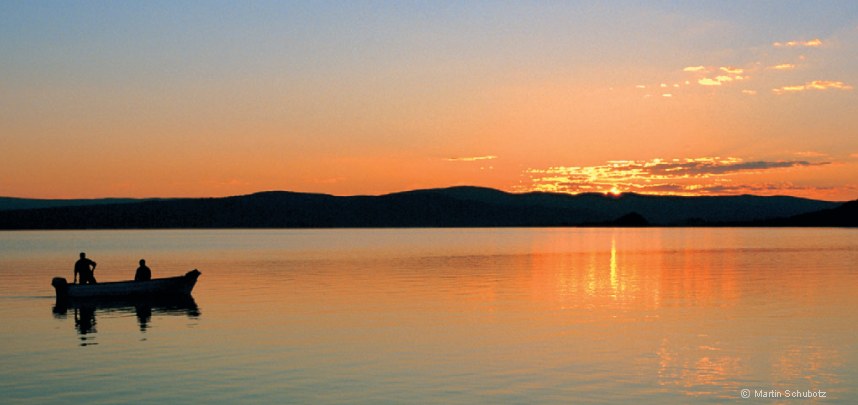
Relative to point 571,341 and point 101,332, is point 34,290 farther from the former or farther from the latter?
point 571,341

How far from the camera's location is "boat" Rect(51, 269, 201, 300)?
47062mm

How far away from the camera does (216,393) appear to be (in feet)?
73.4

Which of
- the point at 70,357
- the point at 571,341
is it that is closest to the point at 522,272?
the point at 571,341

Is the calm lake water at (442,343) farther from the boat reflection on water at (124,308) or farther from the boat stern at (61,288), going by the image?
the boat stern at (61,288)

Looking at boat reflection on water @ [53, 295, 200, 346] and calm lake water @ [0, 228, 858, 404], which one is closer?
calm lake water @ [0, 228, 858, 404]

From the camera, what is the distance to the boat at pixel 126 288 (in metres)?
47.1

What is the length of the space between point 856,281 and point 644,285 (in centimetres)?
1383

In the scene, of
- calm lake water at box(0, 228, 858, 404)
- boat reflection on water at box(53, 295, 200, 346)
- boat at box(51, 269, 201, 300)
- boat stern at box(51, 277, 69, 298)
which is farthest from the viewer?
boat at box(51, 269, 201, 300)

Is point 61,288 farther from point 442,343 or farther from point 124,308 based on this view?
point 442,343

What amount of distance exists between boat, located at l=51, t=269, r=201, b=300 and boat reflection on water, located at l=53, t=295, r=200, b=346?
27cm

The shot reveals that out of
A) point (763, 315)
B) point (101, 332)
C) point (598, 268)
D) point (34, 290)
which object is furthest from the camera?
point (598, 268)

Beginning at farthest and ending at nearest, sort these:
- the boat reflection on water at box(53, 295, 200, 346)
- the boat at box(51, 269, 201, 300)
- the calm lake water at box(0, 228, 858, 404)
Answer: the boat at box(51, 269, 201, 300) < the boat reflection on water at box(53, 295, 200, 346) < the calm lake water at box(0, 228, 858, 404)

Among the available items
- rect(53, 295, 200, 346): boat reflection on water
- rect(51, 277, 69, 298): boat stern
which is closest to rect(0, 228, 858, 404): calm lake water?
rect(53, 295, 200, 346): boat reflection on water

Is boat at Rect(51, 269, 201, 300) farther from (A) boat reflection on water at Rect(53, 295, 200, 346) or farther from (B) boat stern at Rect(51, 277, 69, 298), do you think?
(A) boat reflection on water at Rect(53, 295, 200, 346)
